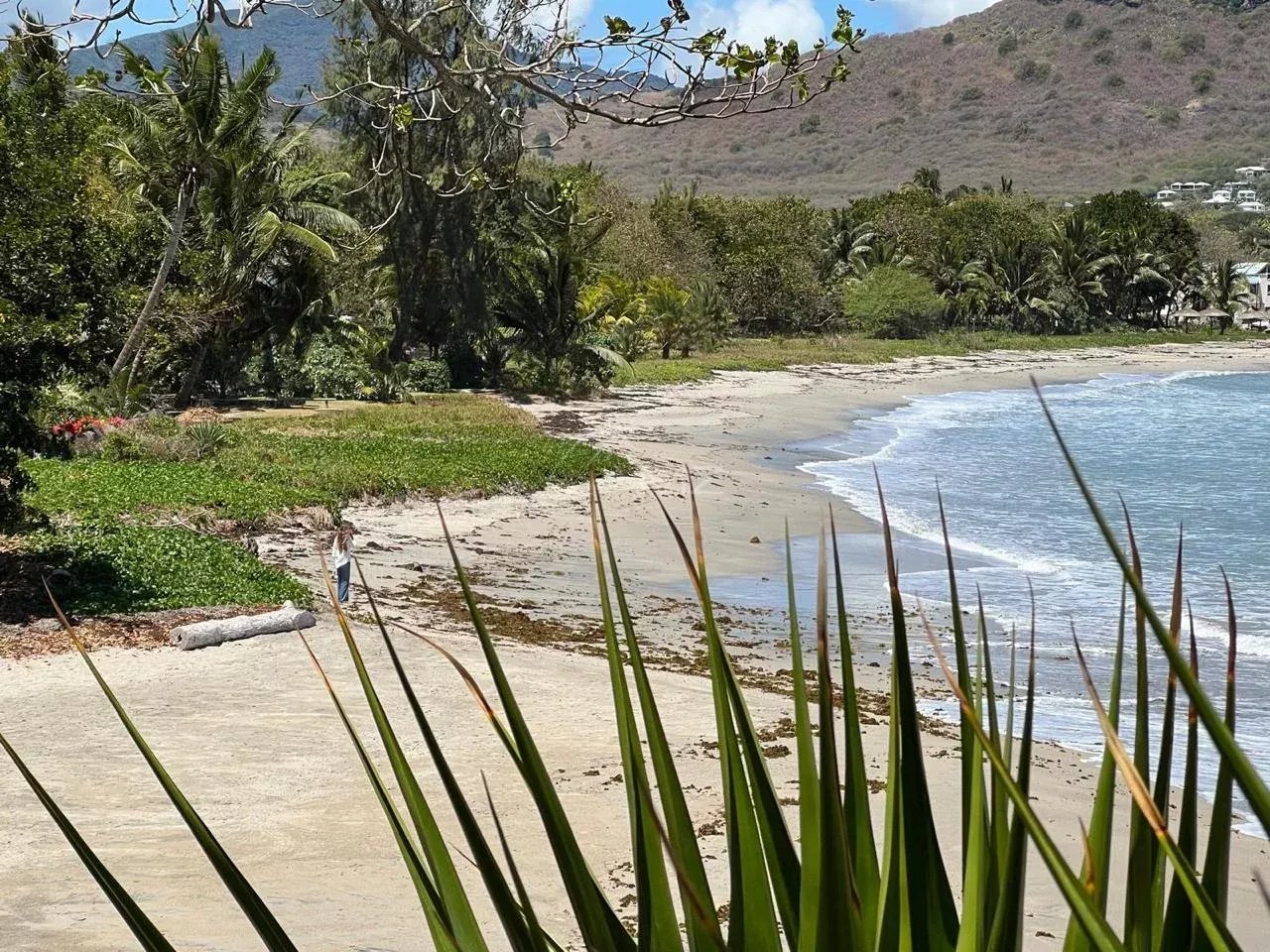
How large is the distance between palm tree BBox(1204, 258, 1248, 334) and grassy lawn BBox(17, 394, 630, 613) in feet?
205

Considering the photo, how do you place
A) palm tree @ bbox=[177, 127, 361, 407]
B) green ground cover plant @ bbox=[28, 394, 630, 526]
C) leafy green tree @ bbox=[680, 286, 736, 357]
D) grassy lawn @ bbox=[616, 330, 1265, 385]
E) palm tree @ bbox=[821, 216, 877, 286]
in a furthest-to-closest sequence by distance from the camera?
palm tree @ bbox=[821, 216, 877, 286] < leafy green tree @ bbox=[680, 286, 736, 357] < grassy lawn @ bbox=[616, 330, 1265, 385] < palm tree @ bbox=[177, 127, 361, 407] < green ground cover plant @ bbox=[28, 394, 630, 526]

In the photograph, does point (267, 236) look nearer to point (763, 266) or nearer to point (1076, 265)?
point (763, 266)

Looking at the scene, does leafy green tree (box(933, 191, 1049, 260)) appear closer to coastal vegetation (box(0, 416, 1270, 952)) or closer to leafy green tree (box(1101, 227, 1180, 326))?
leafy green tree (box(1101, 227, 1180, 326))

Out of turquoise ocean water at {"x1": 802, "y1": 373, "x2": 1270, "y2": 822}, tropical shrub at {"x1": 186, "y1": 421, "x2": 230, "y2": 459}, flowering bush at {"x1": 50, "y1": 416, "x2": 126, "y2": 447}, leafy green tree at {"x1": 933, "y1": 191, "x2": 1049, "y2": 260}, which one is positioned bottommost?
turquoise ocean water at {"x1": 802, "y1": 373, "x2": 1270, "y2": 822}

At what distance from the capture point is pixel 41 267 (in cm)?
1041

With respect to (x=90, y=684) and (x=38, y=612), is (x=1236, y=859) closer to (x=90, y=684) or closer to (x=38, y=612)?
(x=90, y=684)

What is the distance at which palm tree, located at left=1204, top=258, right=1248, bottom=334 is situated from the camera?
267 ft

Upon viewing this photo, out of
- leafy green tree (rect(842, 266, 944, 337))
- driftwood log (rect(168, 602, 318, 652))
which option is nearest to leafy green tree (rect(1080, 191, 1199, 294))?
leafy green tree (rect(842, 266, 944, 337))

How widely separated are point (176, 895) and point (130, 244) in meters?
7.91

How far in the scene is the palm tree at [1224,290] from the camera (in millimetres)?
81250

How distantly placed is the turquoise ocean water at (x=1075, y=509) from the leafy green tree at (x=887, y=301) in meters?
17.8

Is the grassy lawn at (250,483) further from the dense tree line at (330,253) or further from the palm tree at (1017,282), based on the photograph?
the palm tree at (1017,282)

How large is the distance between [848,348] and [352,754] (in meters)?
50.5

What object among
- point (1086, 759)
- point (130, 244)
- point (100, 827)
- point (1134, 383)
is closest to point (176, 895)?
point (100, 827)
